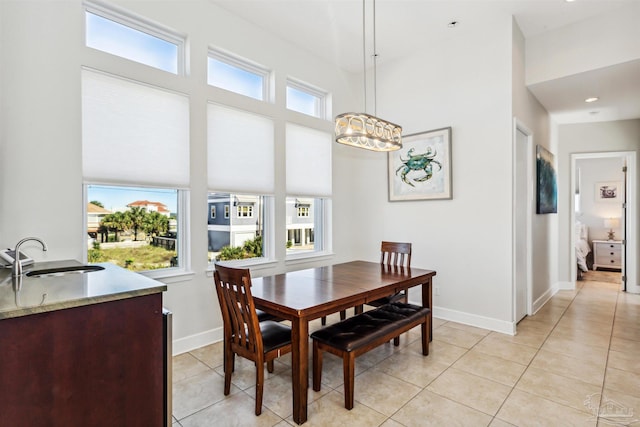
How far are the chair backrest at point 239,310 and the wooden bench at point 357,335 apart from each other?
0.46 meters

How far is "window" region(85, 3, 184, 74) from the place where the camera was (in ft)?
8.93

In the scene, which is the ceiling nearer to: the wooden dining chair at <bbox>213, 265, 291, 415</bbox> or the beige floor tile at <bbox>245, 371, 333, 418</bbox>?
the wooden dining chair at <bbox>213, 265, 291, 415</bbox>

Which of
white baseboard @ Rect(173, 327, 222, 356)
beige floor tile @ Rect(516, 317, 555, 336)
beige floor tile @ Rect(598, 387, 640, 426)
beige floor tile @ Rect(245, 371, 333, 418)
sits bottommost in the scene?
beige floor tile @ Rect(516, 317, 555, 336)

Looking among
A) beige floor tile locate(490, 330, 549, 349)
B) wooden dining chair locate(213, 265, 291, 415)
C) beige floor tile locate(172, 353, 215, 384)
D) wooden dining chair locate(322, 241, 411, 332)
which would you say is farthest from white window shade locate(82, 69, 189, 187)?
beige floor tile locate(490, 330, 549, 349)

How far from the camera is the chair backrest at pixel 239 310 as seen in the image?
207 cm

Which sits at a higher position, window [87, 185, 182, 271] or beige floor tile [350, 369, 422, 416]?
window [87, 185, 182, 271]

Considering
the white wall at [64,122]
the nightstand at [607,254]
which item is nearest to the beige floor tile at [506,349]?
the white wall at [64,122]

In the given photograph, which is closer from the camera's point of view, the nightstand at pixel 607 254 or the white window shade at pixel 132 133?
the white window shade at pixel 132 133

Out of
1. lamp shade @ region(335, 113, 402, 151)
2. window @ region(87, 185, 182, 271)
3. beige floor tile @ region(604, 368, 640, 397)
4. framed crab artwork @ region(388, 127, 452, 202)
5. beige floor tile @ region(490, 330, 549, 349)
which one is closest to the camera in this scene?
beige floor tile @ region(604, 368, 640, 397)

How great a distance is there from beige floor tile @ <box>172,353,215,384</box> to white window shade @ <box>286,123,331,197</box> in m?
2.07

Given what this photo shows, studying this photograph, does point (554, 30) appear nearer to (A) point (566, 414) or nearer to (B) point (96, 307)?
(A) point (566, 414)

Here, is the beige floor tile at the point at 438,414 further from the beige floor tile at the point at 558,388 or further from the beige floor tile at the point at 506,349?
the beige floor tile at the point at 506,349

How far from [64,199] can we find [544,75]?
493 centimetres

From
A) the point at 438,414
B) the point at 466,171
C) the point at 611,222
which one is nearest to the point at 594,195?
the point at 611,222
